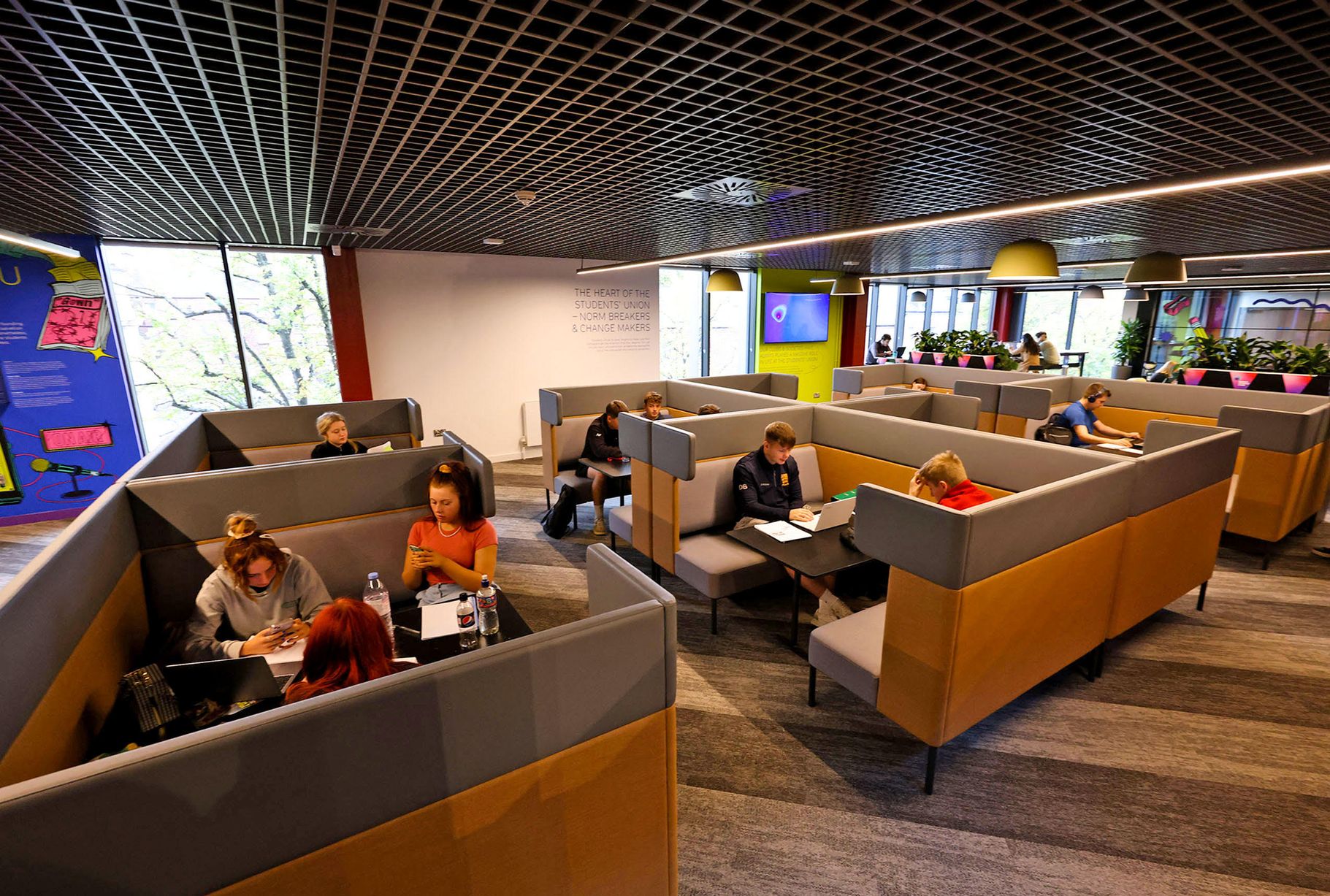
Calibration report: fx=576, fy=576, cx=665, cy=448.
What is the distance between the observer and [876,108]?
88.0 inches

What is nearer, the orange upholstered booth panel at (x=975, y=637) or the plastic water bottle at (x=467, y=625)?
the plastic water bottle at (x=467, y=625)

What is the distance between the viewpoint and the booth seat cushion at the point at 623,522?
4754 millimetres

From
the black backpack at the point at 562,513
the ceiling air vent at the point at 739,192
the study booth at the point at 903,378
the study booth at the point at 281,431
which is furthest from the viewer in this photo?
the study booth at the point at 903,378

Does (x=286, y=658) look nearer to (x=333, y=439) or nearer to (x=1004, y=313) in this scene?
(x=333, y=439)

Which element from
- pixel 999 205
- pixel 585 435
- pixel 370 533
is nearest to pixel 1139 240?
pixel 999 205

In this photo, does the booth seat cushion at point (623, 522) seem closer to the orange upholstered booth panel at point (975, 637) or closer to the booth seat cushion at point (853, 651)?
the booth seat cushion at point (853, 651)

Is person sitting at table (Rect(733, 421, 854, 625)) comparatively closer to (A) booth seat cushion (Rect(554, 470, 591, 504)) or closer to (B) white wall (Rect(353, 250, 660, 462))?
(A) booth seat cushion (Rect(554, 470, 591, 504))

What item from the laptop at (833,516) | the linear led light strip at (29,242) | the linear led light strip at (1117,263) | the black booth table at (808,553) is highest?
the linear led light strip at (1117,263)

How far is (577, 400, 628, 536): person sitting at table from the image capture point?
5496mm

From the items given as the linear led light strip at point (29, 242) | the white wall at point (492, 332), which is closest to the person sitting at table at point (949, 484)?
the linear led light strip at point (29, 242)

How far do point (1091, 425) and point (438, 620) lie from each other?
639cm

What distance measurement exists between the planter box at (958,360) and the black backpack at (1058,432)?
2.98m

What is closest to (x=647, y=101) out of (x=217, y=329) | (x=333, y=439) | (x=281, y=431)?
(x=333, y=439)

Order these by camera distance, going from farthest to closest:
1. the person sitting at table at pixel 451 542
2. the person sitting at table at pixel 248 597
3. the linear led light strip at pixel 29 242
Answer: the linear led light strip at pixel 29 242, the person sitting at table at pixel 451 542, the person sitting at table at pixel 248 597
